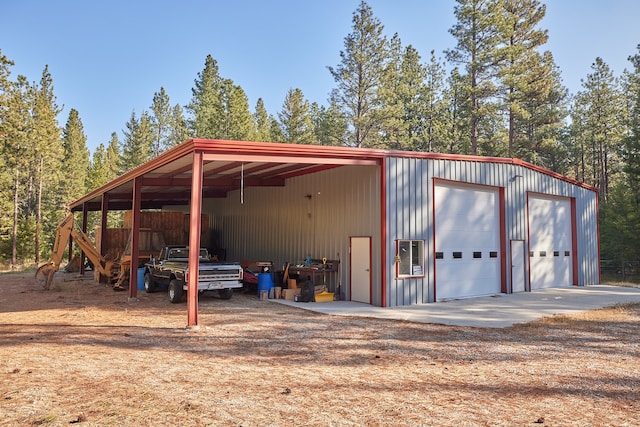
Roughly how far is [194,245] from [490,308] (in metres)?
7.78

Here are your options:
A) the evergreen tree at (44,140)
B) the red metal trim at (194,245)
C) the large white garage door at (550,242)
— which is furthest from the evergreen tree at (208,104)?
the red metal trim at (194,245)

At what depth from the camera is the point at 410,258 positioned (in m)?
12.2

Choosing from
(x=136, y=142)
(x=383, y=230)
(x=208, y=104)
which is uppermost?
(x=208, y=104)

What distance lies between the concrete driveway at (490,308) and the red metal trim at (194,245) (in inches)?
132

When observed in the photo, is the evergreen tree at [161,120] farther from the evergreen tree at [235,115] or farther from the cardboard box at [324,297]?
the cardboard box at [324,297]

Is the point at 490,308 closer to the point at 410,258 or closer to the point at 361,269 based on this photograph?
the point at 410,258

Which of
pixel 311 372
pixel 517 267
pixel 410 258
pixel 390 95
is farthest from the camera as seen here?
pixel 390 95

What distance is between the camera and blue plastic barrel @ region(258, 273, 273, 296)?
13344 mm

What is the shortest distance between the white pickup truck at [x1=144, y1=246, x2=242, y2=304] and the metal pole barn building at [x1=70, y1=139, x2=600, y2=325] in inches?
36.2

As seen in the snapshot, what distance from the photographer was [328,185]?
45.8ft

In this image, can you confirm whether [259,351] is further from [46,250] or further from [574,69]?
[574,69]

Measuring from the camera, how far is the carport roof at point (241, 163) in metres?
9.57

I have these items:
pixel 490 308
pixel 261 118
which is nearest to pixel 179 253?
pixel 490 308

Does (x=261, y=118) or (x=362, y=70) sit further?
(x=261, y=118)
